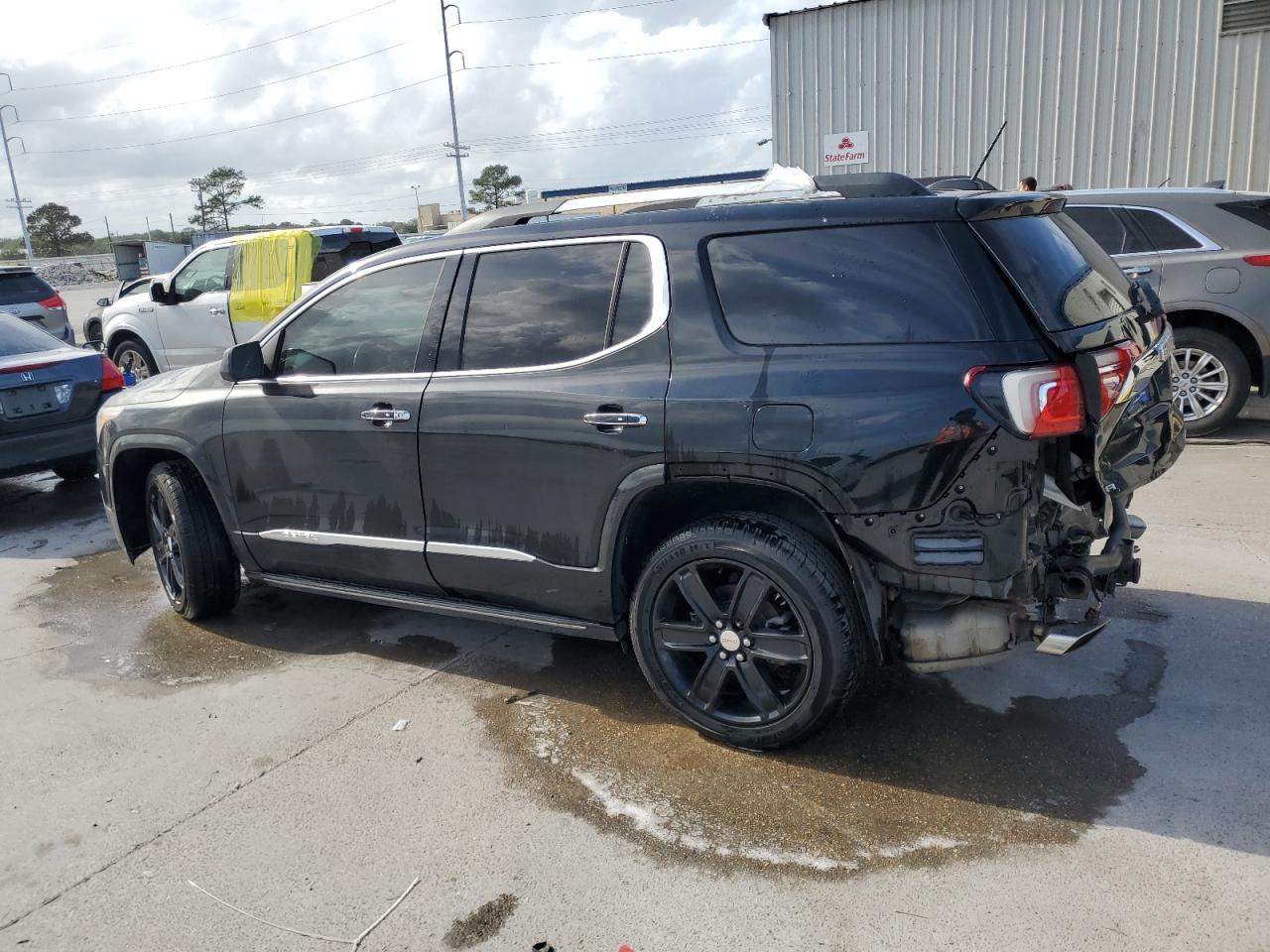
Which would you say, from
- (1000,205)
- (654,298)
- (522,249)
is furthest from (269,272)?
(1000,205)

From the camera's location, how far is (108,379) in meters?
7.62

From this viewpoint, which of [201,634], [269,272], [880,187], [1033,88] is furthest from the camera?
[1033,88]

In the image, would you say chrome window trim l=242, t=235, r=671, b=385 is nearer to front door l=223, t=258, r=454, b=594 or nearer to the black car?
front door l=223, t=258, r=454, b=594

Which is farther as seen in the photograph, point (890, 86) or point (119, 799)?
point (890, 86)

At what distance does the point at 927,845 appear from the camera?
2865 millimetres

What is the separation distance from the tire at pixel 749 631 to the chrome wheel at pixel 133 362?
397 inches

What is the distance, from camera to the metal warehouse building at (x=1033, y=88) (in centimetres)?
1209

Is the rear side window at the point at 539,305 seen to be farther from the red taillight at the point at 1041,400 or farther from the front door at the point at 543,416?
the red taillight at the point at 1041,400

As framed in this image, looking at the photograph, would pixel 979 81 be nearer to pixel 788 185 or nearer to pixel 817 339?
pixel 788 185

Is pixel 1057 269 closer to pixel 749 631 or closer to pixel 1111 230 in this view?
pixel 749 631

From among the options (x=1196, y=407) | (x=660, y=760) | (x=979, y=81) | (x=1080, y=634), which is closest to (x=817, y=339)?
(x=1080, y=634)

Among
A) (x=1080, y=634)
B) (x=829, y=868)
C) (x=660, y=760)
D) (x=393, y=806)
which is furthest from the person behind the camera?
→ (x=660, y=760)

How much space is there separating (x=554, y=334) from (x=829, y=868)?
6.58ft

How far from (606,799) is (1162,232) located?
6.24m
